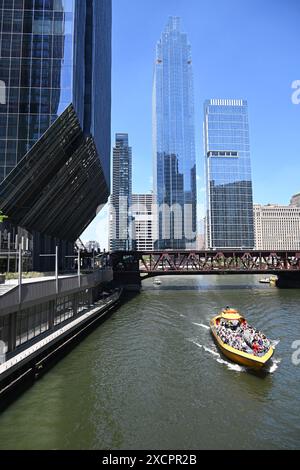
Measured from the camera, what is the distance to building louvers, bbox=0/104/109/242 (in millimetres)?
49438

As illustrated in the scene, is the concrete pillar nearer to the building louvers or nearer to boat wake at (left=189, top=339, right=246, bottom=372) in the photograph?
boat wake at (left=189, top=339, right=246, bottom=372)

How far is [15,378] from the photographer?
22.4m

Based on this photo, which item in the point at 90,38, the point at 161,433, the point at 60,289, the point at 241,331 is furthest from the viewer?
the point at 90,38

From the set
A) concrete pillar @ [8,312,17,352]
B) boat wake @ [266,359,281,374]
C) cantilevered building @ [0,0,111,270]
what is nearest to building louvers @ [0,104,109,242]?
cantilevered building @ [0,0,111,270]

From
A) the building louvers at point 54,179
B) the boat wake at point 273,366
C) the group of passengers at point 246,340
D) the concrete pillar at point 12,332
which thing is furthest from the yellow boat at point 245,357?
the building louvers at point 54,179

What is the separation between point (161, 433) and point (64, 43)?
56.1 metres

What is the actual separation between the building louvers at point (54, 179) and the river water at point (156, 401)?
85.1ft

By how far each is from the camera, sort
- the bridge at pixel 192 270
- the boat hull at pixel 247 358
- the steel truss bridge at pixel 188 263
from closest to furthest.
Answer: the boat hull at pixel 247 358 → the steel truss bridge at pixel 188 263 → the bridge at pixel 192 270

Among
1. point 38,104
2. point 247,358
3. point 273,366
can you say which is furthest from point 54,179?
point 273,366

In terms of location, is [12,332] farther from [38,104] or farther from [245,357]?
[38,104]

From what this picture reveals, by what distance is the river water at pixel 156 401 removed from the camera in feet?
54.9

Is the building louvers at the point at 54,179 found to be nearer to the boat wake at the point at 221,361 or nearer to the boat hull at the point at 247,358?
the boat wake at the point at 221,361

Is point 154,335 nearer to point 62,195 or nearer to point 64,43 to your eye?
point 62,195

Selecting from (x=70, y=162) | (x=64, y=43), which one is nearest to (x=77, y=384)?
(x=70, y=162)
